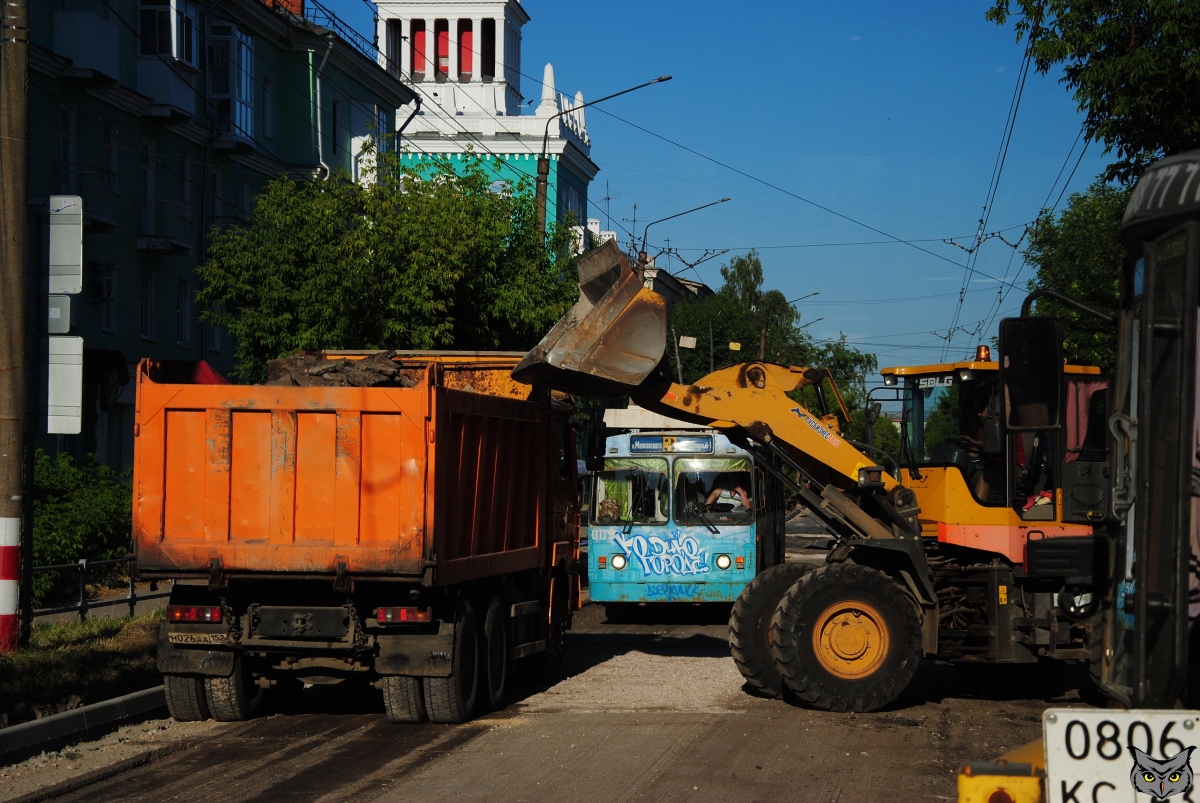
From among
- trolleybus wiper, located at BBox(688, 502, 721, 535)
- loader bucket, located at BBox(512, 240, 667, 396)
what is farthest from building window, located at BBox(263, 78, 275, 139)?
loader bucket, located at BBox(512, 240, 667, 396)

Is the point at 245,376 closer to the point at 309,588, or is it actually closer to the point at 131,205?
the point at 131,205

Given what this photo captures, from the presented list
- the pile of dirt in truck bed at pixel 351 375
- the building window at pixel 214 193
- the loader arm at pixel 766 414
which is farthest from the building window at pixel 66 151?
the loader arm at pixel 766 414

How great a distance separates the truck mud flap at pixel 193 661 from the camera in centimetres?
1003

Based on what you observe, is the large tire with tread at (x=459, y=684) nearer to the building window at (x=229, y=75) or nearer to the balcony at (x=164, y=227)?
the balcony at (x=164, y=227)

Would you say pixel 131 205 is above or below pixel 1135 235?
above

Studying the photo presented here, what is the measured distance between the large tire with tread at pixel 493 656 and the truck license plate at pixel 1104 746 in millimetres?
7316

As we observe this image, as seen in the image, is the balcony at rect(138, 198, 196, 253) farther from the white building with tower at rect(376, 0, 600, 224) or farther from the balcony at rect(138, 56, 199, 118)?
the white building with tower at rect(376, 0, 600, 224)

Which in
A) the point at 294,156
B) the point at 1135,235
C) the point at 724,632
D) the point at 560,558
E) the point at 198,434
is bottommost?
the point at 724,632

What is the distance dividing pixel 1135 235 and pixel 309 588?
7.08 meters

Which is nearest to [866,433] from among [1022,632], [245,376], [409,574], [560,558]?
[1022,632]

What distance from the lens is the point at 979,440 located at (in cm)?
1131

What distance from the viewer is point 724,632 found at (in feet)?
59.0

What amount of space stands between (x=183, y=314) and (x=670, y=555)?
17806 mm

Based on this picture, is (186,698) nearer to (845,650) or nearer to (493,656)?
(493,656)
